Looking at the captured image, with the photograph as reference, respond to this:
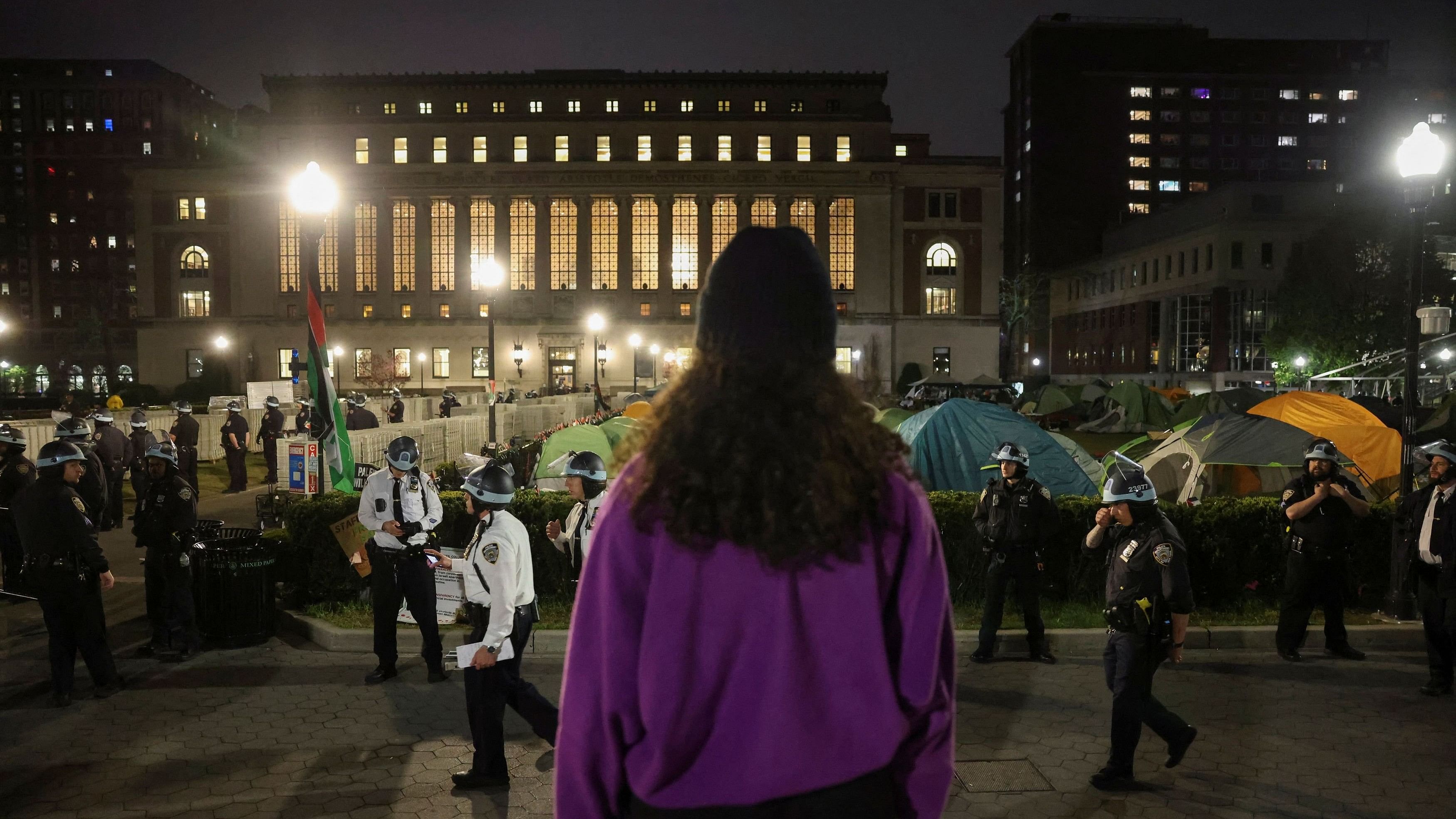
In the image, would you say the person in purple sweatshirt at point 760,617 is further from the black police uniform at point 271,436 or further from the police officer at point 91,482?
the black police uniform at point 271,436

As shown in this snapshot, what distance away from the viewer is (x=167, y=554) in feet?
29.3

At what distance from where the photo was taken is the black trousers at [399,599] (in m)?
7.90

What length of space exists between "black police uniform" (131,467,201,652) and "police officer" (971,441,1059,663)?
24.4 feet

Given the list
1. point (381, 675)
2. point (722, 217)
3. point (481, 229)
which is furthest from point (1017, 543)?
point (481, 229)

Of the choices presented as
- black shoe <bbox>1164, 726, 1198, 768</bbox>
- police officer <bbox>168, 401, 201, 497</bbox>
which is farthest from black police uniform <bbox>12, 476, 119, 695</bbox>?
police officer <bbox>168, 401, 201, 497</bbox>

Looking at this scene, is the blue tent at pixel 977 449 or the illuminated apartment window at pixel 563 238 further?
the illuminated apartment window at pixel 563 238

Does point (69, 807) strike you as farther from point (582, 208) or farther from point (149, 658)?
point (582, 208)

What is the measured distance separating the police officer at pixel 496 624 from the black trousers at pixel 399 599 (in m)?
2.06

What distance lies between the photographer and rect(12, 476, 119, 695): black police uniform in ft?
24.4

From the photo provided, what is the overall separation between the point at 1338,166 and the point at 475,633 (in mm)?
124133

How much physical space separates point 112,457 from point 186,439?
1892mm

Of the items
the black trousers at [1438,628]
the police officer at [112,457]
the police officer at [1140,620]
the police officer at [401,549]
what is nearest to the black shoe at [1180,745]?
the police officer at [1140,620]

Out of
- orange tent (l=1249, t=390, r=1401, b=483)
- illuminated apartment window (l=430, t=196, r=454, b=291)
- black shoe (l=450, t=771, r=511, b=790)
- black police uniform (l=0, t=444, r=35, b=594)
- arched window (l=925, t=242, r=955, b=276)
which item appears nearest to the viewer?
black shoe (l=450, t=771, r=511, b=790)

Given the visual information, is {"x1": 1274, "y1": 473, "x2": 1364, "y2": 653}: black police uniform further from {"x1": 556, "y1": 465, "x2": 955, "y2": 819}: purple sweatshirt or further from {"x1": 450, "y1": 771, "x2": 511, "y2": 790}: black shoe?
{"x1": 556, "y1": 465, "x2": 955, "y2": 819}: purple sweatshirt
